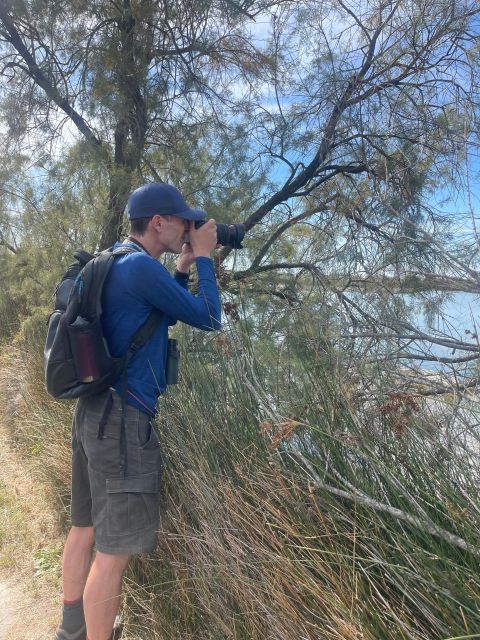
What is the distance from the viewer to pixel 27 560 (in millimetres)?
3178

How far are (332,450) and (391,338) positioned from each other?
508 millimetres

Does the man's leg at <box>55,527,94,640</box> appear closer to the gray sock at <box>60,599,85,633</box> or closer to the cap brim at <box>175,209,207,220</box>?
the gray sock at <box>60,599,85,633</box>

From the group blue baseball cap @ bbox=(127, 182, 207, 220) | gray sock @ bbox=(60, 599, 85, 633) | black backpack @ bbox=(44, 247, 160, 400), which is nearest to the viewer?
black backpack @ bbox=(44, 247, 160, 400)

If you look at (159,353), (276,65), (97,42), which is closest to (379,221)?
(159,353)

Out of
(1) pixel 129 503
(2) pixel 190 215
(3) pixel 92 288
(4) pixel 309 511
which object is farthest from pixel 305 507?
(2) pixel 190 215

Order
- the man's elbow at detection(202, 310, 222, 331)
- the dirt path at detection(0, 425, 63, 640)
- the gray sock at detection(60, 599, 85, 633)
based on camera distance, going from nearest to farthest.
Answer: the man's elbow at detection(202, 310, 222, 331) < the gray sock at detection(60, 599, 85, 633) < the dirt path at detection(0, 425, 63, 640)

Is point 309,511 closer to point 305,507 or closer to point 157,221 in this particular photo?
point 305,507

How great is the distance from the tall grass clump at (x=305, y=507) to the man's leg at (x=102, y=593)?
20cm

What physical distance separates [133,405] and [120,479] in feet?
0.86

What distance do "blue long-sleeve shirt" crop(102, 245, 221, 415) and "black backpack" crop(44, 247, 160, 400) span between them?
0.16 ft

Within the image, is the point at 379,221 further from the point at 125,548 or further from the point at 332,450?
the point at 125,548

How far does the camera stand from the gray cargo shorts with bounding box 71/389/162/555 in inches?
76.1

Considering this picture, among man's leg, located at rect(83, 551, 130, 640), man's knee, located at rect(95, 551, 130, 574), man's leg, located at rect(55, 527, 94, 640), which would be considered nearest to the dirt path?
man's leg, located at rect(55, 527, 94, 640)

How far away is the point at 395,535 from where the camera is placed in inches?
56.7
